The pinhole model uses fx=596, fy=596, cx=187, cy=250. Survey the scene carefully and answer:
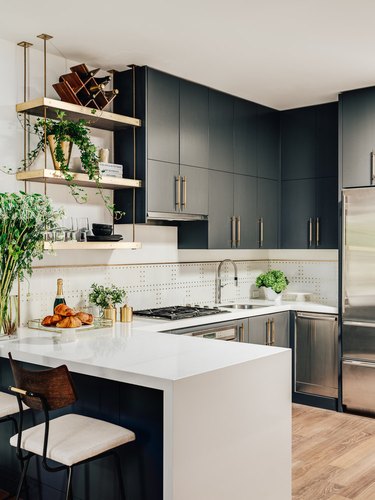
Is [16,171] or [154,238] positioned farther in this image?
[154,238]

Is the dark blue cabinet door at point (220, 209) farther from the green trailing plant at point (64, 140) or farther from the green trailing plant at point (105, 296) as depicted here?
the green trailing plant at point (64, 140)

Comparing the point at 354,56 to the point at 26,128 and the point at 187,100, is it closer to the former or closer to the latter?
the point at 187,100

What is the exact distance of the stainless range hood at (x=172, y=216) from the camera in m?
4.34

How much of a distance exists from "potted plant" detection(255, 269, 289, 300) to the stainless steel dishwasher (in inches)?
14.1

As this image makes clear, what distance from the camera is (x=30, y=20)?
3414 millimetres

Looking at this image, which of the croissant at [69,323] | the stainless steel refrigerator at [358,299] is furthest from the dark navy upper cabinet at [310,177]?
the croissant at [69,323]

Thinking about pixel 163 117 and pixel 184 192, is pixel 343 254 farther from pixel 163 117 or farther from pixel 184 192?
pixel 163 117

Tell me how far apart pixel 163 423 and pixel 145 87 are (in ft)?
8.46

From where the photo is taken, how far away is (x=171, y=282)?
502cm

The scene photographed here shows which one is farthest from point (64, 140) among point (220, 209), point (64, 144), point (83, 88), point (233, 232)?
point (233, 232)

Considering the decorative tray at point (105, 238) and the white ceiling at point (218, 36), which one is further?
the decorative tray at point (105, 238)

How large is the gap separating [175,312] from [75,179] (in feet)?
4.29

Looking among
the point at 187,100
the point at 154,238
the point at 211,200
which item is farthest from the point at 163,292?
the point at 187,100

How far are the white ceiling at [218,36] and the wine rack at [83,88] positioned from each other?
152 mm
